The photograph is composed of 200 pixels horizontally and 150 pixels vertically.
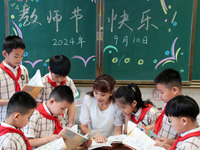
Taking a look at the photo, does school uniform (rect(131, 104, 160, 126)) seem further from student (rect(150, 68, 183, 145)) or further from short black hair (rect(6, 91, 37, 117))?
short black hair (rect(6, 91, 37, 117))

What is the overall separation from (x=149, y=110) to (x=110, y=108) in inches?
15.1

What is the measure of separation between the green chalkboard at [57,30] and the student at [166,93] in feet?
4.07

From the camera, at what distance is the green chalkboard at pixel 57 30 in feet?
8.78

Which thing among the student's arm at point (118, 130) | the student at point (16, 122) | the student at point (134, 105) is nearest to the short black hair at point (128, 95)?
the student at point (134, 105)

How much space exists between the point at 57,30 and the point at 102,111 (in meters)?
1.37

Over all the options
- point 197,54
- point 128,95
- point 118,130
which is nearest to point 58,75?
point 128,95

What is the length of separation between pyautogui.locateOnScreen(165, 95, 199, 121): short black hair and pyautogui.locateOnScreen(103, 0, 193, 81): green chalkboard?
1556 mm

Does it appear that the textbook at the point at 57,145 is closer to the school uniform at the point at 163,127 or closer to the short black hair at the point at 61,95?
the short black hair at the point at 61,95

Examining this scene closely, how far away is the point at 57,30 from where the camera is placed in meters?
2.73

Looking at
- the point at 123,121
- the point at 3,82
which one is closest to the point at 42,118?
the point at 3,82

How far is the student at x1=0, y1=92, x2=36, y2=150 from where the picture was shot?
1.08 meters

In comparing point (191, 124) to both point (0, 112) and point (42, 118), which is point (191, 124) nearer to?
point (42, 118)

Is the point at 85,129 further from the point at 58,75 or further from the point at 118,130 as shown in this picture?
the point at 58,75

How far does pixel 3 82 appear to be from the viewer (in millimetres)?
1830
